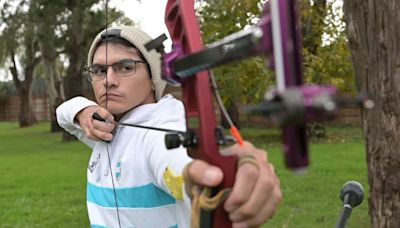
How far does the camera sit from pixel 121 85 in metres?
Result: 1.21

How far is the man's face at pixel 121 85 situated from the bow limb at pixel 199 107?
38cm

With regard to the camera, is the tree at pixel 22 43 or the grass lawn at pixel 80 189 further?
the tree at pixel 22 43

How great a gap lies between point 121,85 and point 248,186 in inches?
24.1

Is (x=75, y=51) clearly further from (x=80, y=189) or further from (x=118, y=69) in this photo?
(x=118, y=69)

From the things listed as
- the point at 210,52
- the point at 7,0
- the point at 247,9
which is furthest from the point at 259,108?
the point at 7,0

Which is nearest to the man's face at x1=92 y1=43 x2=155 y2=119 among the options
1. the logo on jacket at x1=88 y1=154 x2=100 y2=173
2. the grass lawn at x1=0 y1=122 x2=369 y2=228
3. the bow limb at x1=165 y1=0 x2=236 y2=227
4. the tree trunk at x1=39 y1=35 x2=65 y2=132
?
the logo on jacket at x1=88 y1=154 x2=100 y2=173

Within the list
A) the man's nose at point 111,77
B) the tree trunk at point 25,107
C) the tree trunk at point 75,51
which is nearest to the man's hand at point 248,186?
the man's nose at point 111,77

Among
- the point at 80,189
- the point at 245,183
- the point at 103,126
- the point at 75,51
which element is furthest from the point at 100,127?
the point at 75,51

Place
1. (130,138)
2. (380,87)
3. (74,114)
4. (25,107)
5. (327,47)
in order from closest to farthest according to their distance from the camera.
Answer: (130,138), (74,114), (380,87), (327,47), (25,107)

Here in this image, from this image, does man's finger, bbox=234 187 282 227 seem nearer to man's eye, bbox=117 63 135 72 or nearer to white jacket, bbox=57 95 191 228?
white jacket, bbox=57 95 191 228

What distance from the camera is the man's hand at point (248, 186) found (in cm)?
65

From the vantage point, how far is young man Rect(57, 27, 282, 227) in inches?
44.2

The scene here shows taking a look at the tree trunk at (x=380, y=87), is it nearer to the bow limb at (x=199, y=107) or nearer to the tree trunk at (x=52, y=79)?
the bow limb at (x=199, y=107)

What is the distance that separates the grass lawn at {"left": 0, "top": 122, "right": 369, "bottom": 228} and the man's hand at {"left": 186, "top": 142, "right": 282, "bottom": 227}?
5.20ft
